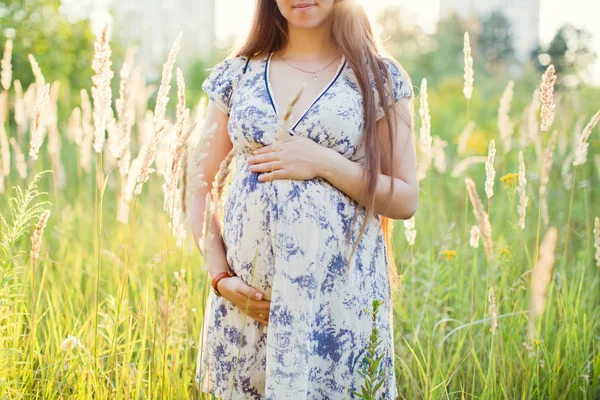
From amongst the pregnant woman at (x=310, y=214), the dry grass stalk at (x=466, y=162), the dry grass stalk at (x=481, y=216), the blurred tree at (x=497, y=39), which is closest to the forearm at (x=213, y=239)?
the pregnant woman at (x=310, y=214)

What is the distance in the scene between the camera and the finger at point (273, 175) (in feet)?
5.79

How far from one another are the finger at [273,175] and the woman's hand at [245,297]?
29 centimetres

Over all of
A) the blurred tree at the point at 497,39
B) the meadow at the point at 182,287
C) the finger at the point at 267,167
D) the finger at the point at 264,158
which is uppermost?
the blurred tree at the point at 497,39

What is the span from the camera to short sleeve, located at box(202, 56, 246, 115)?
206 centimetres

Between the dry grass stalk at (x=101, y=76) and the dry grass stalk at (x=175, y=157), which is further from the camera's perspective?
the dry grass stalk at (x=101, y=76)

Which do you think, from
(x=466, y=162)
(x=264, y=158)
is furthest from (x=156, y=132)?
(x=466, y=162)

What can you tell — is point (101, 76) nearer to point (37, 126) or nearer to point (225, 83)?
point (37, 126)

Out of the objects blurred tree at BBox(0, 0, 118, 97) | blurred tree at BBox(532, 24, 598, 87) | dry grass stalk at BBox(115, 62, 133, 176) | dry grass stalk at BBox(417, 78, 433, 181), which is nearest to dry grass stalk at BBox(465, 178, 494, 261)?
dry grass stalk at BBox(417, 78, 433, 181)

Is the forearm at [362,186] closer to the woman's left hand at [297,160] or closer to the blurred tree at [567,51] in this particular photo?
the woman's left hand at [297,160]

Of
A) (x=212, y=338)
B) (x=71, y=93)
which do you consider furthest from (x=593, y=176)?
(x=71, y=93)

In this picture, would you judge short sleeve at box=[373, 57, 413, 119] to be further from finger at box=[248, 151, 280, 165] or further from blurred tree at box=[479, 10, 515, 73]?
blurred tree at box=[479, 10, 515, 73]

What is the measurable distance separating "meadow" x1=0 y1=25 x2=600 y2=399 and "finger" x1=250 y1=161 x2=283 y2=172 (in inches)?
9.1

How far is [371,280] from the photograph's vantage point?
6.08 feet

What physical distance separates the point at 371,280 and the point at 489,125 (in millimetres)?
→ 5254
